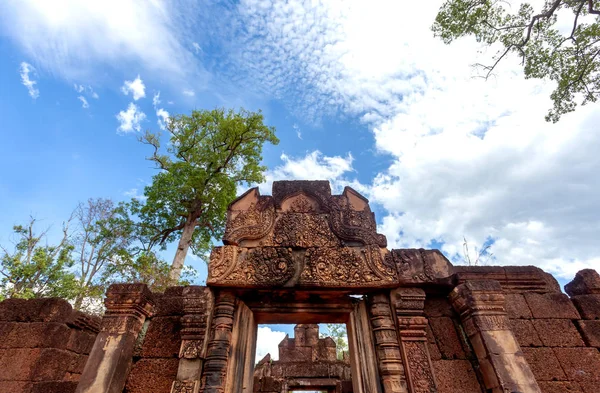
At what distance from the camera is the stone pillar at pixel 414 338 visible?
320 centimetres

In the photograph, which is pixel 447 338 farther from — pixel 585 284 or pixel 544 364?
pixel 585 284

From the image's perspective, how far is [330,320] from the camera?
421cm

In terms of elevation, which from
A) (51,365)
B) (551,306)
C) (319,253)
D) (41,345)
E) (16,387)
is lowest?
(16,387)

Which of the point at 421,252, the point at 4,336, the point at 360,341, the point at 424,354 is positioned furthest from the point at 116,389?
the point at 421,252

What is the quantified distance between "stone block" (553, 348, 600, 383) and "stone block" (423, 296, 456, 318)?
1.19m

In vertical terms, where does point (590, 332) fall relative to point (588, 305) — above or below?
below

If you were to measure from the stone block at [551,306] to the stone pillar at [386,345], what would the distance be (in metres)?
1.90

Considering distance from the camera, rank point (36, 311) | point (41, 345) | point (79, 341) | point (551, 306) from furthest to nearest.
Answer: point (79, 341)
point (36, 311)
point (551, 306)
point (41, 345)

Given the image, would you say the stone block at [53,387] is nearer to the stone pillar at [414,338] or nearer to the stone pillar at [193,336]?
the stone pillar at [193,336]

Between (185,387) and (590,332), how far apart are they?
4.77 meters

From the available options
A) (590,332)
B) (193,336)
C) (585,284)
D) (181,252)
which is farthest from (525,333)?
(181,252)

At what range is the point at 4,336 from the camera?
3838 mm

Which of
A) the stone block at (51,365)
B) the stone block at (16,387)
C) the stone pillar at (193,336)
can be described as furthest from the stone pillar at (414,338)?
the stone block at (16,387)

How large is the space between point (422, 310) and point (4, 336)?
17.4ft
